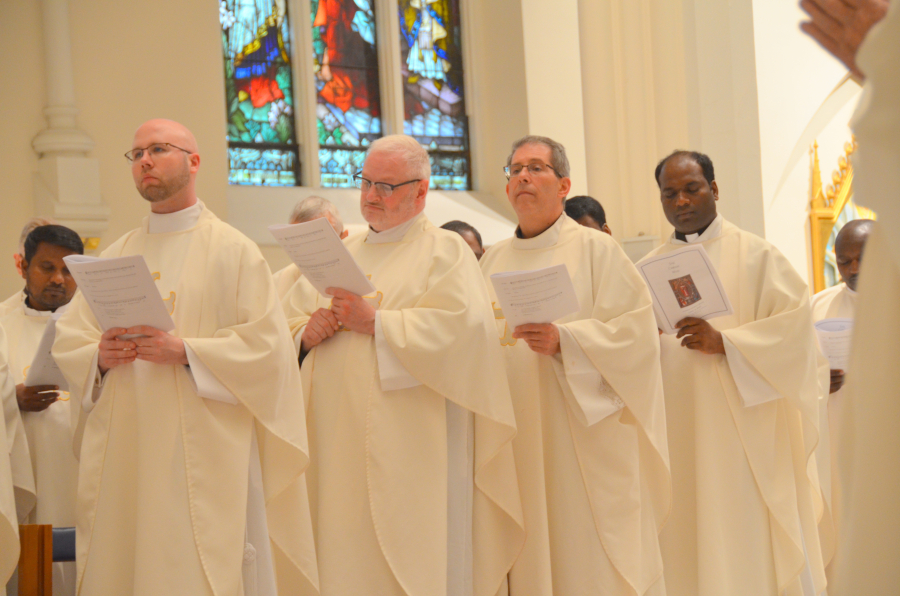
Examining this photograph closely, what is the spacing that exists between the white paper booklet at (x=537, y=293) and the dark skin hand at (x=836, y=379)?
2362 millimetres

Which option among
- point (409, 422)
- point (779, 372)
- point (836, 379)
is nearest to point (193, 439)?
point (409, 422)

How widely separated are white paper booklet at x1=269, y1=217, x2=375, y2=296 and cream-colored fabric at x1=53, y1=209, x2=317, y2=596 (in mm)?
177

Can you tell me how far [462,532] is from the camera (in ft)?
14.4

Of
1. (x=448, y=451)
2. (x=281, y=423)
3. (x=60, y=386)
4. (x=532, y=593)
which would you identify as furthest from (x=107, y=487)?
(x=532, y=593)

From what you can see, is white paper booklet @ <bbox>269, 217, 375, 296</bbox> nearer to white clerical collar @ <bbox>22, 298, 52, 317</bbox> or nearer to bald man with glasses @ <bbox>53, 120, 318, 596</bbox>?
bald man with glasses @ <bbox>53, 120, 318, 596</bbox>

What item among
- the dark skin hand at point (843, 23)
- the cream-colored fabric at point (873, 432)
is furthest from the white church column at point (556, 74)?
the cream-colored fabric at point (873, 432)

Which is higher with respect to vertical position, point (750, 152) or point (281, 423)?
point (750, 152)

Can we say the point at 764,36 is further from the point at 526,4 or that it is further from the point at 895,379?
the point at 895,379

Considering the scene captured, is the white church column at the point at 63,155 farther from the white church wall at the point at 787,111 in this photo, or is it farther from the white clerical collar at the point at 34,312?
the white church wall at the point at 787,111

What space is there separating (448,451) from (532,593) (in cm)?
75

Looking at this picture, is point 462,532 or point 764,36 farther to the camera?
point 764,36

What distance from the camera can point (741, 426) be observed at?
4.80 meters

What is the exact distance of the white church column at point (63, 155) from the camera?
7.83 m

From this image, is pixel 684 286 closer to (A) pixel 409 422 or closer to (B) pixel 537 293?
(B) pixel 537 293
